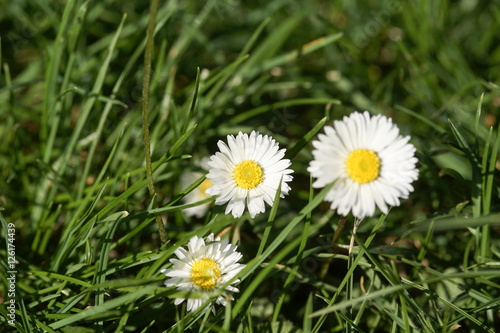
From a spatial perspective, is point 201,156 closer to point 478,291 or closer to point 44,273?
point 44,273

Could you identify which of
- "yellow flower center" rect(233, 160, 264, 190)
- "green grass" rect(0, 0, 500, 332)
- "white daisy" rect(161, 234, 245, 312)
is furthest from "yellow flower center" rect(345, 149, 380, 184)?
"white daisy" rect(161, 234, 245, 312)

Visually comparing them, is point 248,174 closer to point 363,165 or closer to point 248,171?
point 248,171

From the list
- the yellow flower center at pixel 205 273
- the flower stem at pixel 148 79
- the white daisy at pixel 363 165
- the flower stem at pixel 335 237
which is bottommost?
the yellow flower center at pixel 205 273

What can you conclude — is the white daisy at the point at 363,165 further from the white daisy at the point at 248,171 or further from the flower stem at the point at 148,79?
the flower stem at the point at 148,79

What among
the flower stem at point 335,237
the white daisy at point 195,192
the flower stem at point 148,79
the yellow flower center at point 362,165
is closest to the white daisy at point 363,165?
the yellow flower center at point 362,165

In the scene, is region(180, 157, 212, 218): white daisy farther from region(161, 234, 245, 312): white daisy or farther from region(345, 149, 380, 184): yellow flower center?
region(345, 149, 380, 184): yellow flower center

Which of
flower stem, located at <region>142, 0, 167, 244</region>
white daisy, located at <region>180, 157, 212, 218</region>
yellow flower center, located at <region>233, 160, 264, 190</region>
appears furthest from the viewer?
white daisy, located at <region>180, 157, 212, 218</region>
